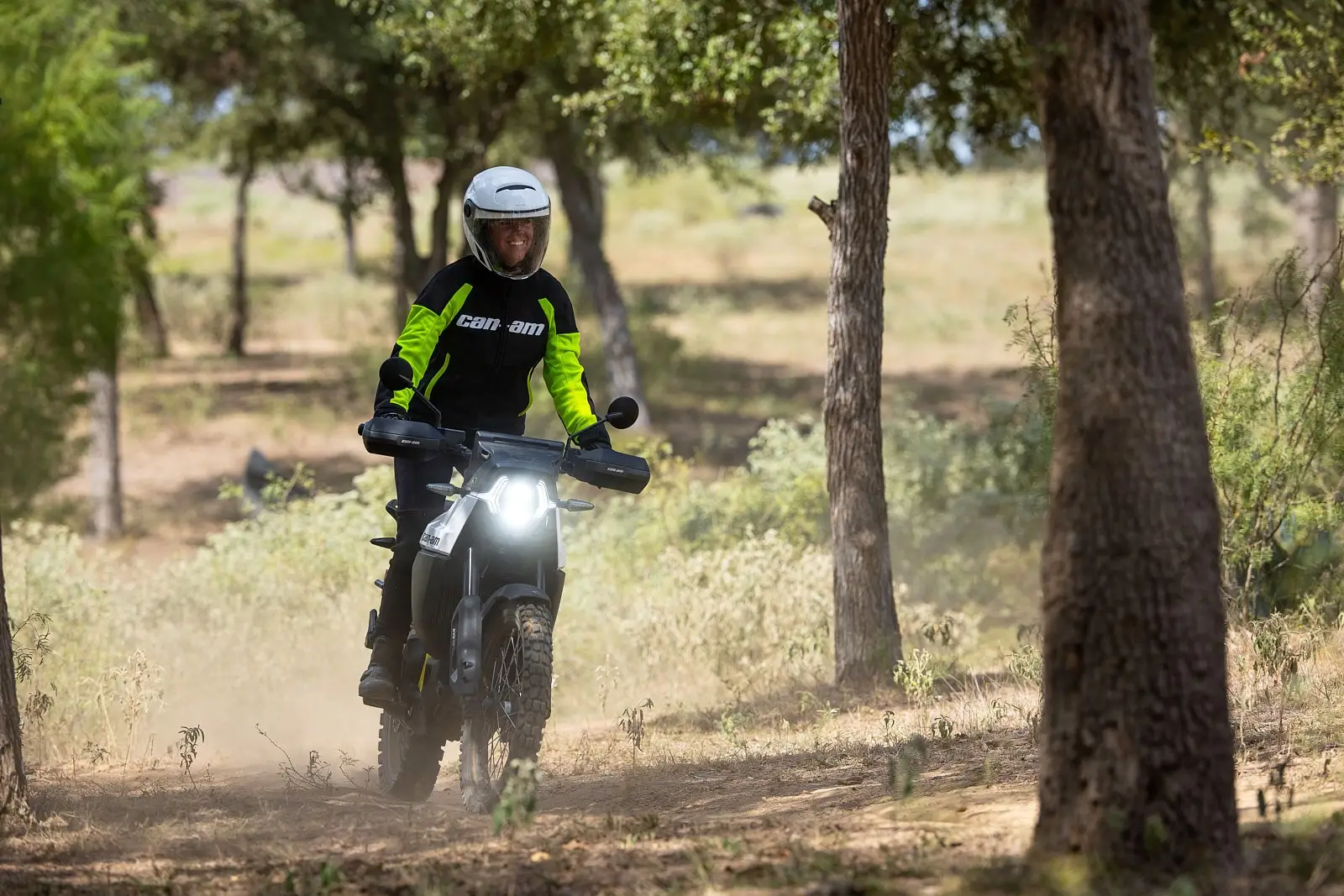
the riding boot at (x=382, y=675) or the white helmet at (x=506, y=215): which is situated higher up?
the white helmet at (x=506, y=215)

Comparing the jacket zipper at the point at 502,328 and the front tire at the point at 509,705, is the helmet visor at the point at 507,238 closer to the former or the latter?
the jacket zipper at the point at 502,328

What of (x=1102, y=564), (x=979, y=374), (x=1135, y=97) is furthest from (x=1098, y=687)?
(x=979, y=374)

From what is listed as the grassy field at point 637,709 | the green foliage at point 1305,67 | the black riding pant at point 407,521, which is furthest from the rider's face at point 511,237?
the green foliage at point 1305,67

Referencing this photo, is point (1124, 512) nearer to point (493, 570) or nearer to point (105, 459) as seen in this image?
point (493, 570)

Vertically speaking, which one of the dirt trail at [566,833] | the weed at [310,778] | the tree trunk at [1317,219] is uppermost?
the tree trunk at [1317,219]

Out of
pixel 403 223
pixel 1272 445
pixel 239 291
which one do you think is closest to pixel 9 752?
pixel 1272 445

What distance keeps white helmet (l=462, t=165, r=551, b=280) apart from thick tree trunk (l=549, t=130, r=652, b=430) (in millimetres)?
15880

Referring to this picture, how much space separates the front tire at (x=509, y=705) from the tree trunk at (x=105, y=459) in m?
16.6

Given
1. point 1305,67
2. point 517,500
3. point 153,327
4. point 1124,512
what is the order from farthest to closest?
point 153,327 → point 1305,67 → point 517,500 → point 1124,512

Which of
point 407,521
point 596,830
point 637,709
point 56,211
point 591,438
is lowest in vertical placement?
point 596,830

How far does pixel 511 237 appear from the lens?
6477 millimetres

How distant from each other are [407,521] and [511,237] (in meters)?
1.24

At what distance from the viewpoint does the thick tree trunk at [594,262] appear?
2258cm

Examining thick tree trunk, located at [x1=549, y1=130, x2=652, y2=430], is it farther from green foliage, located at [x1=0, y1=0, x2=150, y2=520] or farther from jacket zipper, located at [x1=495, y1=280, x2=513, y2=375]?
jacket zipper, located at [x1=495, y1=280, x2=513, y2=375]
